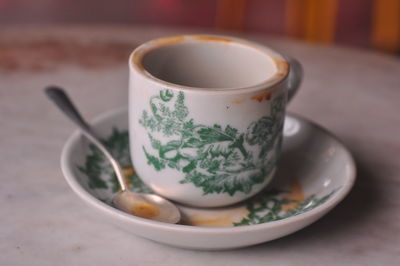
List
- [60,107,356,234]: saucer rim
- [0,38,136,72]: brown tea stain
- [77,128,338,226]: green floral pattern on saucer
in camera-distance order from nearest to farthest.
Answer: [60,107,356,234]: saucer rim, [77,128,338,226]: green floral pattern on saucer, [0,38,136,72]: brown tea stain

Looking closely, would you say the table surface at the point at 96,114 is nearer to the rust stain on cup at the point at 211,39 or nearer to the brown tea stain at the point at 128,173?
the brown tea stain at the point at 128,173

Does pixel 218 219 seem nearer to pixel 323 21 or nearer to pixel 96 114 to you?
pixel 96 114

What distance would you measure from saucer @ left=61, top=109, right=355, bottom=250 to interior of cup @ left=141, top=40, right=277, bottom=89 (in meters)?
0.11

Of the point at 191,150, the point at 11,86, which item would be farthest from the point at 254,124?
the point at 11,86

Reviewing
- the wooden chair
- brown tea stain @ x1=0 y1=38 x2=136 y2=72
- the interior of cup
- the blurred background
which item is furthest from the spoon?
the blurred background

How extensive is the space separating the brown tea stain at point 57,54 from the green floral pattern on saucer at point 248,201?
0.31m

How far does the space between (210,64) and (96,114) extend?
0.23 meters

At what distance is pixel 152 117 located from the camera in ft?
1.72

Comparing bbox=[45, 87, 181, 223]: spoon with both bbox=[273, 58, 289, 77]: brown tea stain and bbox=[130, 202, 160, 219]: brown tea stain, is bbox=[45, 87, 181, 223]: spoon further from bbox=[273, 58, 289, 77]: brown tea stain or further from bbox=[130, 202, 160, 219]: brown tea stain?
bbox=[273, 58, 289, 77]: brown tea stain

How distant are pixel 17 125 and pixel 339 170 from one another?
41 cm

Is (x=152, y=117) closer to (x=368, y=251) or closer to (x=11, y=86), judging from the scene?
(x=368, y=251)

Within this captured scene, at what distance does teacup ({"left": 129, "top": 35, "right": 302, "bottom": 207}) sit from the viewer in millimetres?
499

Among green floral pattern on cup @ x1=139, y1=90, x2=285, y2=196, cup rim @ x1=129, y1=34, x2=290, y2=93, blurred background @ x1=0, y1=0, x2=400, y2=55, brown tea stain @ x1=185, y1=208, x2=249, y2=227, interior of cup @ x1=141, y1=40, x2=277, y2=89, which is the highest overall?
cup rim @ x1=129, y1=34, x2=290, y2=93

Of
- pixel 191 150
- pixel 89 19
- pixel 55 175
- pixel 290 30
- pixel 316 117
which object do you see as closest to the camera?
pixel 191 150
